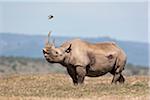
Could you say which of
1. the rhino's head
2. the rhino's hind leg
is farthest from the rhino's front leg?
the rhino's hind leg

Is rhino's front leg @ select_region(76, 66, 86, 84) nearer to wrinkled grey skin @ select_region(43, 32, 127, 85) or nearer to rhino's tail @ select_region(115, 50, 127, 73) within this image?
wrinkled grey skin @ select_region(43, 32, 127, 85)

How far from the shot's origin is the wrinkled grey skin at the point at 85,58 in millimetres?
23578

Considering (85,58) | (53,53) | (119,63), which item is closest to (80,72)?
(85,58)

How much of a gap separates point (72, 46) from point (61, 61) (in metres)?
0.75

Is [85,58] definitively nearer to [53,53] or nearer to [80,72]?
[80,72]

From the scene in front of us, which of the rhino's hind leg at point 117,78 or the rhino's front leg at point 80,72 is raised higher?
the rhino's front leg at point 80,72

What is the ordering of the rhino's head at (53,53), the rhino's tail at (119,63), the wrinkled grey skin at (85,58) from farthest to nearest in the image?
1. the rhino's tail at (119,63)
2. the wrinkled grey skin at (85,58)
3. the rhino's head at (53,53)

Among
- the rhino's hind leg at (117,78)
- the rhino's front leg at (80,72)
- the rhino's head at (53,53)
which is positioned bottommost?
the rhino's hind leg at (117,78)

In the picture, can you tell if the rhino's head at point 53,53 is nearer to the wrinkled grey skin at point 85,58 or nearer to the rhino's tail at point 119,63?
the wrinkled grey skin at point 85,58

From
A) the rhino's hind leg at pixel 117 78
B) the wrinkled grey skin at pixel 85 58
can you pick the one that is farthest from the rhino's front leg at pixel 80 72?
the rhino's hind leg at pixel 117 78

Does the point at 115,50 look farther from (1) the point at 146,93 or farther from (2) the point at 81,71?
(1) the point at 146,93

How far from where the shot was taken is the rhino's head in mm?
23458

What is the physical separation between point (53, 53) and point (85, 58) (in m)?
1.31

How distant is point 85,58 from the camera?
23.8m
